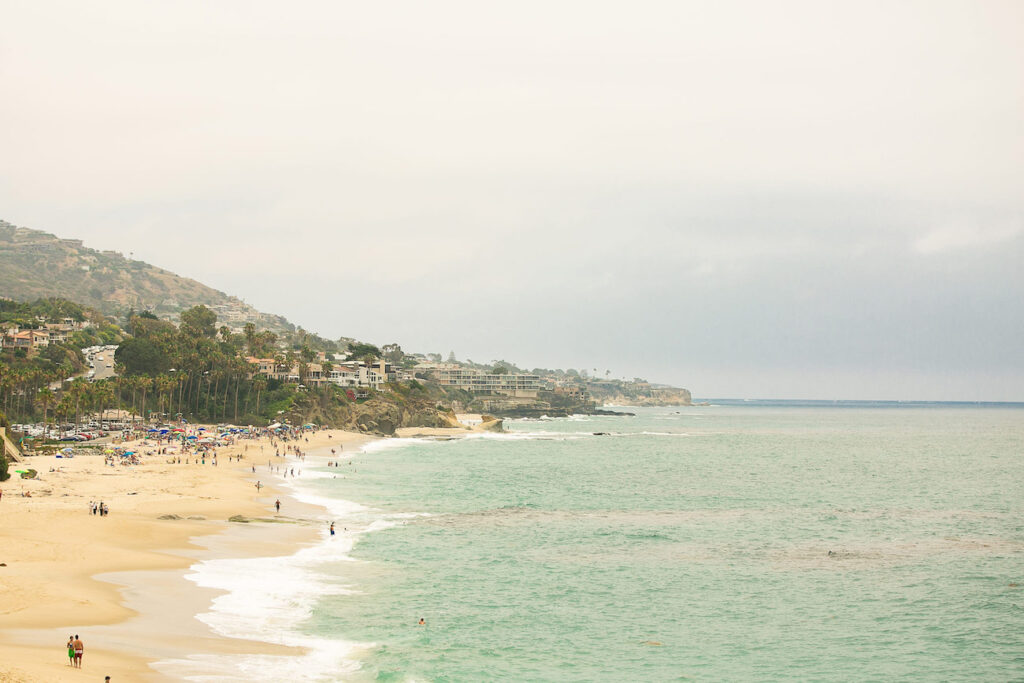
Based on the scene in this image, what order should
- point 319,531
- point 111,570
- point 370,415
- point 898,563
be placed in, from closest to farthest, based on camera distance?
point 111,570
point 898,563
point 319,531
point 370,415

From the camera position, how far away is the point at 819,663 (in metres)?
25.8

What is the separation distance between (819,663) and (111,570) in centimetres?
2631

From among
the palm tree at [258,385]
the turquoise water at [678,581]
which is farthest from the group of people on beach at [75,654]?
the palm tree at [258,385]

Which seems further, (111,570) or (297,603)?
(111,570)

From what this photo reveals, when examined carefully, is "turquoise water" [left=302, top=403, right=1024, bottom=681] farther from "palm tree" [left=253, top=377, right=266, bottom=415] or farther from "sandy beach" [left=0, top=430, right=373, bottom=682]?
"palm tree" [left=253, top=377, right=266, bottom=415]

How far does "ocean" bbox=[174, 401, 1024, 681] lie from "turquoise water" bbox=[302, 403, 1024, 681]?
121mm

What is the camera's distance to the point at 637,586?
3444cm

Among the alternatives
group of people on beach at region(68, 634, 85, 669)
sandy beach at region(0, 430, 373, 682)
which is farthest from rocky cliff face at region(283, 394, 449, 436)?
group of people on beach at region(68, 634, 85, 669)

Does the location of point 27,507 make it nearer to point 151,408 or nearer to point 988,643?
point 988,643

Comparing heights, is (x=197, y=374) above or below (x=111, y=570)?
above

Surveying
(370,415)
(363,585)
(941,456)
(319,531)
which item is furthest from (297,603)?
(370,415)

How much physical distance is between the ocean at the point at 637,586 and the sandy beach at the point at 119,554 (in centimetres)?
174

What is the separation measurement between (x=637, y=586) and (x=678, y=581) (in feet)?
7.10

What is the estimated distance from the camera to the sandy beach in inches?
880
